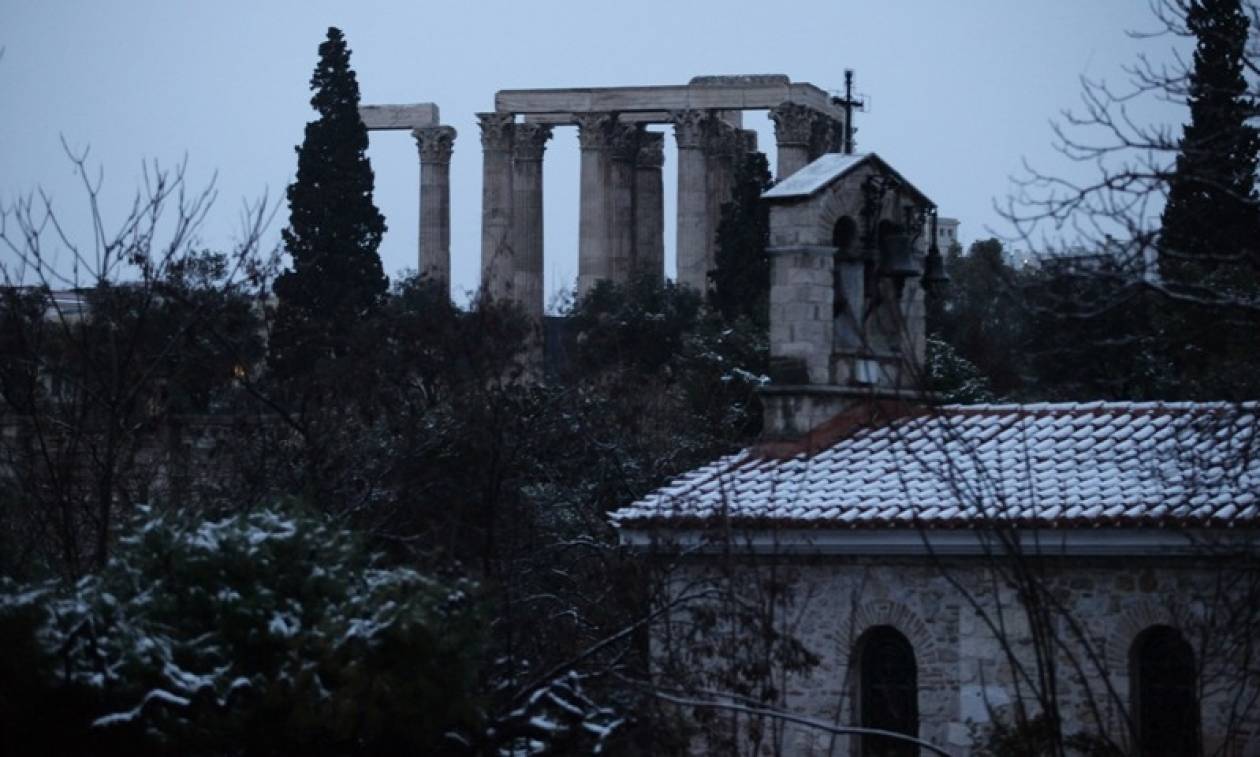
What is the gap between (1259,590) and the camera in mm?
14719

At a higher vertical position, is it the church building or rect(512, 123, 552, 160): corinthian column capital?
rect(512, 123, 552, 160): corinthian column capital

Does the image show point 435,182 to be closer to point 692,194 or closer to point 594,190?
point 594,190

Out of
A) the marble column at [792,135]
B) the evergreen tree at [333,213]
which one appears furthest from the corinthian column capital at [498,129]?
the evergreen tree at [333,213]

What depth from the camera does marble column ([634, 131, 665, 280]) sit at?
67500 mm

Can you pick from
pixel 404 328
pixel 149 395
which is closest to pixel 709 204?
pixel 404 328

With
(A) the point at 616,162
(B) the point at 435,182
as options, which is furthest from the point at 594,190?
(B) the point at 435,182

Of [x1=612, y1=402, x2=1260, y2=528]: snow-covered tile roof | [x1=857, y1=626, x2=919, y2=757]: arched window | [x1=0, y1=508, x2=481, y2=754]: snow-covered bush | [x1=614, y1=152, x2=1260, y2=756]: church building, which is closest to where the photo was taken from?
[x1=0, y1=508, x2=481, y2=754]: snow-covered bush

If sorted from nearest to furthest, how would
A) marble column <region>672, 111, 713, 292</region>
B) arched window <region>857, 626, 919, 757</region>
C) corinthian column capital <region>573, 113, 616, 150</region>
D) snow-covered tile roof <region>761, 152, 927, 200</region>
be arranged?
arched window <region>857, 626, 919, 757</region>, snow-covered tile roof <region>761, 152, 927, 200</region>, marble column <region>672, 111, 713, 292</region>, corinthian column capital <region>573, 113, 616, 150</region>

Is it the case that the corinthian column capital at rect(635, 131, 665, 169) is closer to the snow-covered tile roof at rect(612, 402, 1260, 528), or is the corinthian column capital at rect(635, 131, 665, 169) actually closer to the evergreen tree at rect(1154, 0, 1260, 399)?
the evergreen tree at rect(1154, 0, 1260, 399)

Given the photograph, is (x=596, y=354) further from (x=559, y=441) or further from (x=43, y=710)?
(x=43, y=710)

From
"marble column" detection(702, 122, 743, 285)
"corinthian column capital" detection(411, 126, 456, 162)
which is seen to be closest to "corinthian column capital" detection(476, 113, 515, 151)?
"corinthian column capital" detection(411, 126, 456, 162)

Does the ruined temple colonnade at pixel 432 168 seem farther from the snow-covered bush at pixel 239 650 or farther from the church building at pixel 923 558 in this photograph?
the snow-covered bush at pixel 239 650

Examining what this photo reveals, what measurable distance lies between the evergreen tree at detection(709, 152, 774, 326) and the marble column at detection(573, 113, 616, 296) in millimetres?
12549

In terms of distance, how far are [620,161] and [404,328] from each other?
2987 centimetres
